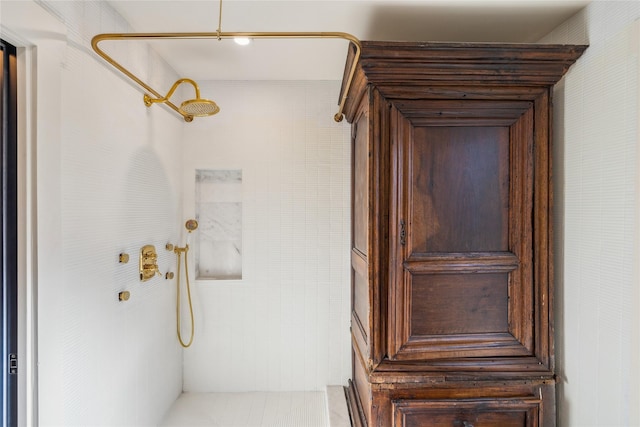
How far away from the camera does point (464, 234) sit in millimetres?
1380

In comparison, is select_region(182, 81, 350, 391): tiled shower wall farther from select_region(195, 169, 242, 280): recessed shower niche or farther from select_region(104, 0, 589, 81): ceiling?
select_region(104, 0, 589, 81): ceiling

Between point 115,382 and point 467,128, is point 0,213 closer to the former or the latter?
point 115,382

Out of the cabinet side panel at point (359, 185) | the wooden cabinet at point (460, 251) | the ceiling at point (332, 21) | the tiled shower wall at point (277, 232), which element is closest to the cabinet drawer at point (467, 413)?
the wooden cabinet at point (460, 251)

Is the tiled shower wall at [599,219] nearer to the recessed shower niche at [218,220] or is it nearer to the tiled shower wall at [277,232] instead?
the tiled shower wall at [277,232]

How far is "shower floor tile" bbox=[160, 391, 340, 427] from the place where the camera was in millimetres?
1909

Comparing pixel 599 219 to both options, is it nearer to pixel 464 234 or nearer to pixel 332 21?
pixel 464 234

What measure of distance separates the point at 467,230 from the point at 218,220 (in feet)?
4.96

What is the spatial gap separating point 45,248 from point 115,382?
74 cm

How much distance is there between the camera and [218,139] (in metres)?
2.18

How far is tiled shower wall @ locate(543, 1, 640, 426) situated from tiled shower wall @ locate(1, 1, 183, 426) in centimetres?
185

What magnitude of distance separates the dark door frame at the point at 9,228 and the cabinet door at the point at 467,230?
124 centimetres

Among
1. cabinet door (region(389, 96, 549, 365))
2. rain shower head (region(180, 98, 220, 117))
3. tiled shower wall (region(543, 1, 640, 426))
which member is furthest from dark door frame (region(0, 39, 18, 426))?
tiled shower wall (region(543, 1, 640, 426))

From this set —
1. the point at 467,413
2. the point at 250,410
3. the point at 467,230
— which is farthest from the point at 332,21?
the point at 250,410

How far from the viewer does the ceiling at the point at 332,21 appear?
4.50 feet
